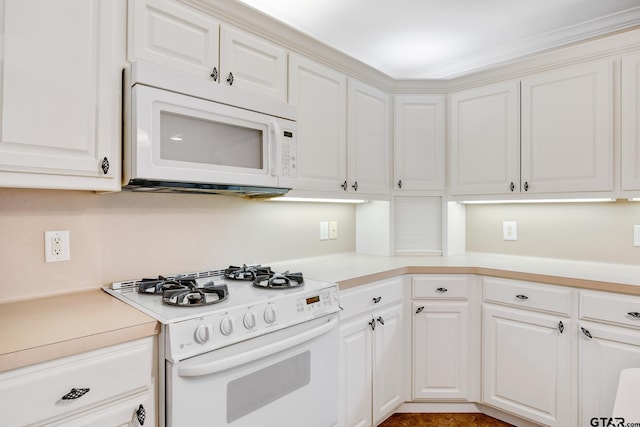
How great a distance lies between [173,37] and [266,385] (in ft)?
4.64

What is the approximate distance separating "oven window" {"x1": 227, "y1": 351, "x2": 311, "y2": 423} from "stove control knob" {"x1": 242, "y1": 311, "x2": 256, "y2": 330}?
→ 17 cm

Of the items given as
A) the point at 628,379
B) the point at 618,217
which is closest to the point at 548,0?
the point at 618,217

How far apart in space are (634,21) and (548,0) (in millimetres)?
597

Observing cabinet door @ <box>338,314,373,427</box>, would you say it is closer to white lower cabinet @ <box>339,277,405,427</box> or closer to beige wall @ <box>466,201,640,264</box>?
white lower cabinet @ <box>339,277,405,427</box>

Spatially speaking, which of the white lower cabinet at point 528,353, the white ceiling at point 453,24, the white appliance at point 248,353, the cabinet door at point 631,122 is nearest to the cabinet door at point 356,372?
the white appliance at point 248,353

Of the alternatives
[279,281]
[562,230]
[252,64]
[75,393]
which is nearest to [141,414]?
[75,393]

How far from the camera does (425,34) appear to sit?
258 cm

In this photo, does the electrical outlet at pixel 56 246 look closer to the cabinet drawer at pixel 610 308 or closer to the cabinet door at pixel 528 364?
the cabinet door at pixel 528 364

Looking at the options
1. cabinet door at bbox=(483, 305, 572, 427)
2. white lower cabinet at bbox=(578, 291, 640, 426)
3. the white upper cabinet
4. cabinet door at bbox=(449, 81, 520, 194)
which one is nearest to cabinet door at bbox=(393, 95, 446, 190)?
cabinet door at bbox=(449, 81, 520, 194)

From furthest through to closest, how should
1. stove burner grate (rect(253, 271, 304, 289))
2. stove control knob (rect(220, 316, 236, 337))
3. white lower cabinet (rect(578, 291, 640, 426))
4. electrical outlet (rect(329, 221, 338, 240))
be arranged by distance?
electrical outlet (rect(329, 221, 338, 240)) → white lower cabinet (rect(578, 291, 640, 426)) → stove burner grate (rect(253, 271, 304, 289)) → stove control knob (rect(220, 316, 236, 337))

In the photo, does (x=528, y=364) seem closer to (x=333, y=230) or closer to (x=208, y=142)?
(x=333, y=230)

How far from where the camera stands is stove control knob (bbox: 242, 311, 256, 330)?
1297 mm

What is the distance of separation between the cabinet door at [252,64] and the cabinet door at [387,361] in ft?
4.28

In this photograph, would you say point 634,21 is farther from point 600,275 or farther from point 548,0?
point 600,275
